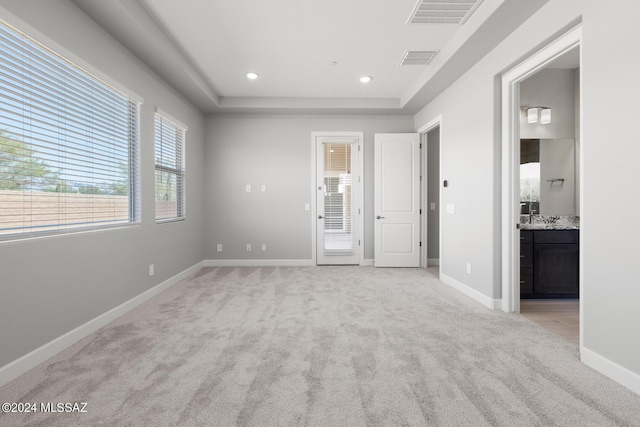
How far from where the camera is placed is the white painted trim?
5887mm

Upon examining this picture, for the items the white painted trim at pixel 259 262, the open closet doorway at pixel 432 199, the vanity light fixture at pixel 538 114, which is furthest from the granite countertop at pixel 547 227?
the white painted trim at pixel 259 262

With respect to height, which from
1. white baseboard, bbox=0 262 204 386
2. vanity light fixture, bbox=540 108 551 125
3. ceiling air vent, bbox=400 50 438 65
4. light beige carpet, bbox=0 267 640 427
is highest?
ceiling air vent, bbox=400 50 438 65

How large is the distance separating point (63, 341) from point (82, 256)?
25.2 inches

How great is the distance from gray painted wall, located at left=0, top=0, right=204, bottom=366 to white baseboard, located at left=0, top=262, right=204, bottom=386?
37 millimetres

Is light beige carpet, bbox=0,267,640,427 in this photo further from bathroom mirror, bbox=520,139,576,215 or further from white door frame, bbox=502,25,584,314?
bathroom mirror, bbox=520,139,576,215

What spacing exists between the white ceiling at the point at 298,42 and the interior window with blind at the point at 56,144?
65 cm

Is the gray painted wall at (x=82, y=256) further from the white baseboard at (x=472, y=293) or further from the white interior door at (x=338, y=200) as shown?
the white baseboard at (x=472, y=293)

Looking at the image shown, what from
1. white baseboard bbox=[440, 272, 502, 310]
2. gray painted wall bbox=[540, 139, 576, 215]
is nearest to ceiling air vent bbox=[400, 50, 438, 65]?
gray painted wall bbox=[540, 139, 576, 215]

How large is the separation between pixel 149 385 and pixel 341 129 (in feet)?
15.8

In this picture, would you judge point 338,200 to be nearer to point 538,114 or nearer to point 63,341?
point 538,114

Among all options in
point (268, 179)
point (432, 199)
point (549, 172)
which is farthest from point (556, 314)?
point (268, 179)

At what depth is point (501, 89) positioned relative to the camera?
11.1 ft

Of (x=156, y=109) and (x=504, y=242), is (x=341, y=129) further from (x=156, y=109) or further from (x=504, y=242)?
(x=504, y=242)

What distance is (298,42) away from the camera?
360 cm
